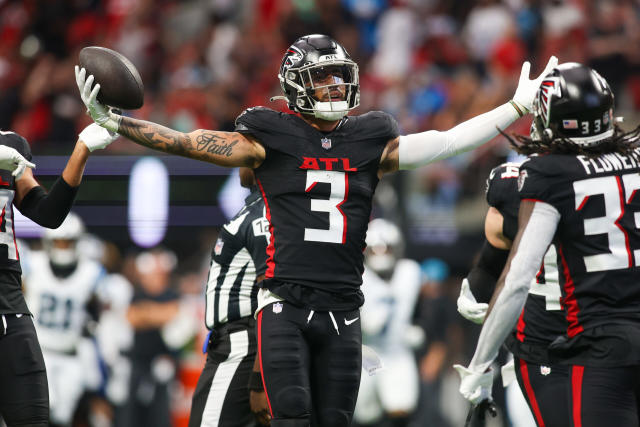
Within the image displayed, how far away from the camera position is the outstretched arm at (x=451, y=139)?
4.14 meters

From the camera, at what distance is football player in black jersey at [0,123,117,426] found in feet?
13.6

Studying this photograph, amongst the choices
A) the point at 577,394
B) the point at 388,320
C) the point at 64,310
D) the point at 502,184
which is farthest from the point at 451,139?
the point at 64,310

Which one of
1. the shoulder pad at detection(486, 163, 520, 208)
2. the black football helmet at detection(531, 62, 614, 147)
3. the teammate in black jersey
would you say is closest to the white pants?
the teammate in black jersey

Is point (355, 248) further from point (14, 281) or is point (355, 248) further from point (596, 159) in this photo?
point (14, 281)

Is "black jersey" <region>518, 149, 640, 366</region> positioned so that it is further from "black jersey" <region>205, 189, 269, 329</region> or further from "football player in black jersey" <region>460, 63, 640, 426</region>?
"black jersey" <region>205, 189, 269, 329</region>

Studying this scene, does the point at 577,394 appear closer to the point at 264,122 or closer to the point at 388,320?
the point at 264,122

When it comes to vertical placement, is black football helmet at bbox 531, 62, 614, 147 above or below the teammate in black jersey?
above

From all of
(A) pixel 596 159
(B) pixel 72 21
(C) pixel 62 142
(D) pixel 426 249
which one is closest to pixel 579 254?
(A) pixel 596 159

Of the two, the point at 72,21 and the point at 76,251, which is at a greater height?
the point at 72,21

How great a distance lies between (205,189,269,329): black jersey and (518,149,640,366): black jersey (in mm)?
1786

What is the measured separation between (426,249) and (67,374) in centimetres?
304

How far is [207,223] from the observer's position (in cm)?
781

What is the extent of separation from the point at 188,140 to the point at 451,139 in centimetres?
110

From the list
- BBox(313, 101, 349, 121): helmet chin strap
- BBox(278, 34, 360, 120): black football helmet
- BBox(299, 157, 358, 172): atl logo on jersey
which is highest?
BBox(278, 34, 360, 120): black football helmet
